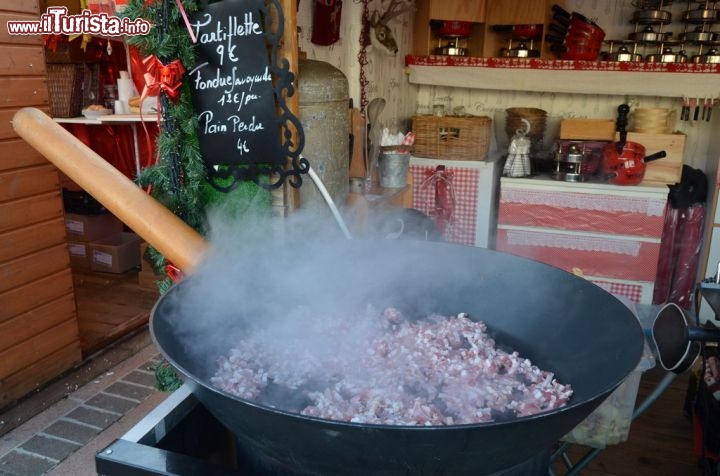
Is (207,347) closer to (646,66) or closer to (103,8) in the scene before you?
(103,8)

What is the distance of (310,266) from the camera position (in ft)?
5.41

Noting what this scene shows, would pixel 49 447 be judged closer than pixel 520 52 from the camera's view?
Yes

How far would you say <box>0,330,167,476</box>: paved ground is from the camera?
242 centimetres

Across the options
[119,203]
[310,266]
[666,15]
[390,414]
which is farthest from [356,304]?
[666,15]

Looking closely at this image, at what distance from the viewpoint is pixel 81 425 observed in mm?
2691

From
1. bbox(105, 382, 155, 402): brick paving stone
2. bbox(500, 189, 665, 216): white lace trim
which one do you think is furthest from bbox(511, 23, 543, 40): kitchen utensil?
bbox(105, 382, 155, 402): brick paving stone

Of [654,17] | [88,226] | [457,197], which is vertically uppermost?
[654,17]

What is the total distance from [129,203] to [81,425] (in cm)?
183

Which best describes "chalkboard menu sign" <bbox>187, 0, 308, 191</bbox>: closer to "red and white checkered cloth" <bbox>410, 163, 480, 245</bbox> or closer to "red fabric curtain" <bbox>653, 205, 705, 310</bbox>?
"red and white checkered cloth" <bbox>410, 163, 480, 245</bbox>

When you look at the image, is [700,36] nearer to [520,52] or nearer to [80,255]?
[520,52]

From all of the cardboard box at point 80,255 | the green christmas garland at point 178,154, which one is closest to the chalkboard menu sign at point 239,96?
the green christmas garland at point 178,154

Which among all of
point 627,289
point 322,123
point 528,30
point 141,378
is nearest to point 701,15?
point 528,30

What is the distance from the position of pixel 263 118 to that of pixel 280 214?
1.06 feet

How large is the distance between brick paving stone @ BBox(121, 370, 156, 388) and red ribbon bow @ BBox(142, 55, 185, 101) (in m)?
2.00
